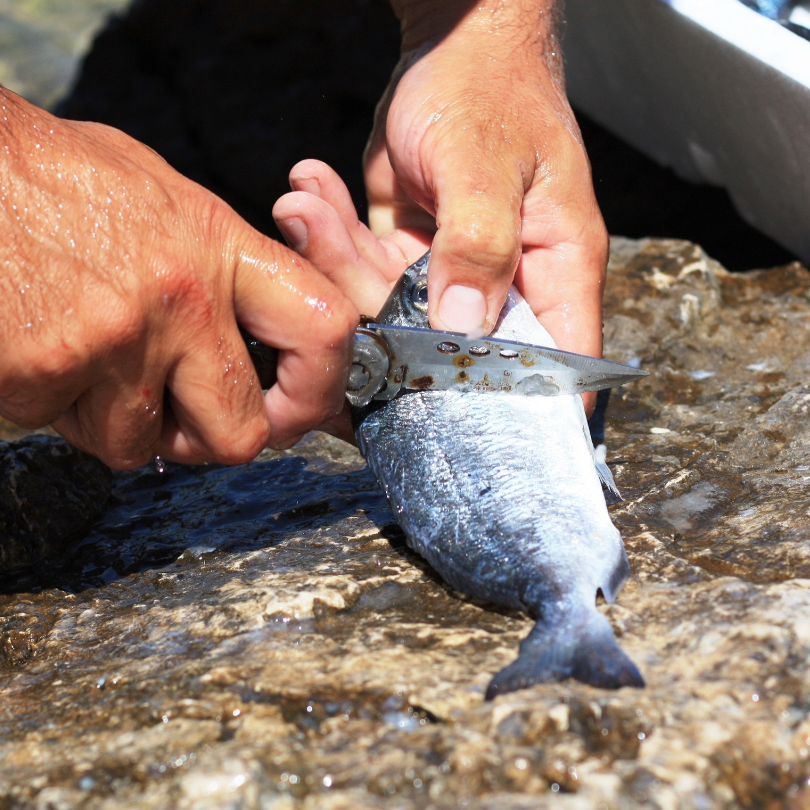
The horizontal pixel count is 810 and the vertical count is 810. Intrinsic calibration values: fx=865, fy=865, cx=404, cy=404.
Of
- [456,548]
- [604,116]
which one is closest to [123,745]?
[456,548]

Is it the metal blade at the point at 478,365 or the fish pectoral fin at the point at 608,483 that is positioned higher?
the metal blade at the point at 478,365

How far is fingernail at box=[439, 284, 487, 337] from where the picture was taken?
3.00 meters

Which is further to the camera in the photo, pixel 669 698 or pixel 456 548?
pixel 456 548

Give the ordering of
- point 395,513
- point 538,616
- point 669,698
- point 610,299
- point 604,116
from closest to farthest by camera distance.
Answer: point 669,698 < point 538,616 < point 395,513 < point 610,299 < point 604,116

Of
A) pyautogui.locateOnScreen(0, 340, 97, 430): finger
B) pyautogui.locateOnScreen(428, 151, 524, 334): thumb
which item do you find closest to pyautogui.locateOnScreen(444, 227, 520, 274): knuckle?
pyautogui.locateOnScreen(428, 151, 524, 334): thumb

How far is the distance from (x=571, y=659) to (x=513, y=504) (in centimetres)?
63

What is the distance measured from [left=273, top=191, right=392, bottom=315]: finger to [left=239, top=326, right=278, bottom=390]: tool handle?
0.96 m

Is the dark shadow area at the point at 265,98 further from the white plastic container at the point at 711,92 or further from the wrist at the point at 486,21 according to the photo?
the wrist at the point at 486,21

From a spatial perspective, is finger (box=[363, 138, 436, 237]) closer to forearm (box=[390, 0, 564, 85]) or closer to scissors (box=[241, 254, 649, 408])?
forearm (box=[390, 0, 564, 85])

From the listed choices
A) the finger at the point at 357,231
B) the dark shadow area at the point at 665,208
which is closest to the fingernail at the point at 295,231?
the finger at the point at 357,231

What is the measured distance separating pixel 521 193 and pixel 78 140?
165 centimetres

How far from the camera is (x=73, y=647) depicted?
2670 mm

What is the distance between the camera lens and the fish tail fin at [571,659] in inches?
79.5

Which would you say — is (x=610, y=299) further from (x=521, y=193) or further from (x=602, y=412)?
(x=521, y=193)
